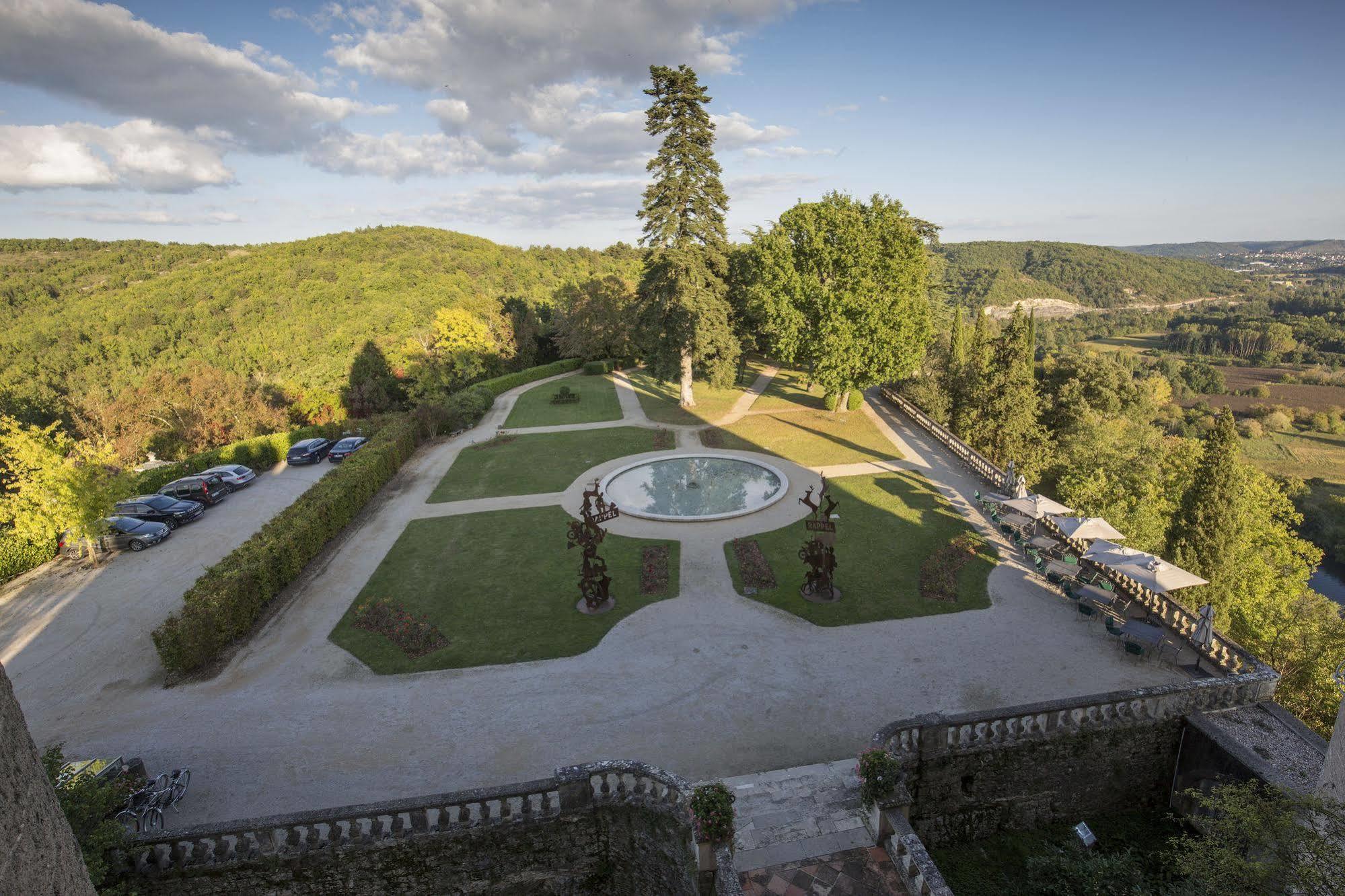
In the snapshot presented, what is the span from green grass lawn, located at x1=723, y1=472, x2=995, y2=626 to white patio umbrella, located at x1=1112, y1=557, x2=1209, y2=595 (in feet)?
11.9

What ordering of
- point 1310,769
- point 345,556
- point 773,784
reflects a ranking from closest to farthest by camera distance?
point 1310,769, point 773,784, point 345,556

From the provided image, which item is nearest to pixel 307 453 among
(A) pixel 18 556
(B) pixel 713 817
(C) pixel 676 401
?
(A) pixel 18 556

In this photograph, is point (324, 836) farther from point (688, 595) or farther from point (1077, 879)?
point (1077, 879)

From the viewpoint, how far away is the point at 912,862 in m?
8.72

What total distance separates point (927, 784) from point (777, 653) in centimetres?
536

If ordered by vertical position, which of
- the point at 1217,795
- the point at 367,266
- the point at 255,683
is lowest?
the point at 255,683

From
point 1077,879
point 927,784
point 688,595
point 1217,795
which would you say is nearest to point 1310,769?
point 1217,795

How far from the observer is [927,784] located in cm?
1067

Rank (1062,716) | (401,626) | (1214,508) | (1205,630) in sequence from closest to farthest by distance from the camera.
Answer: (1062,716), (1205,630), (401,626), (1214,508)

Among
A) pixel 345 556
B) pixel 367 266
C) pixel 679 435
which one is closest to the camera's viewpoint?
pixel 345 556

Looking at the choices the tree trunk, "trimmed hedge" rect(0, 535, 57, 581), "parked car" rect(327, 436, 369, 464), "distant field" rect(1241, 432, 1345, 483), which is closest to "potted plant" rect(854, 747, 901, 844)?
"trimmed hedge" rect(0, 535, 57, 581)

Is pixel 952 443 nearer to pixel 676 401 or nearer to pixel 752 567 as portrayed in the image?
pixel 752 567

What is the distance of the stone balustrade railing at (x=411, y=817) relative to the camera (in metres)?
Answer: 9.29

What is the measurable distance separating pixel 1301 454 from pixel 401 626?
86803mm
